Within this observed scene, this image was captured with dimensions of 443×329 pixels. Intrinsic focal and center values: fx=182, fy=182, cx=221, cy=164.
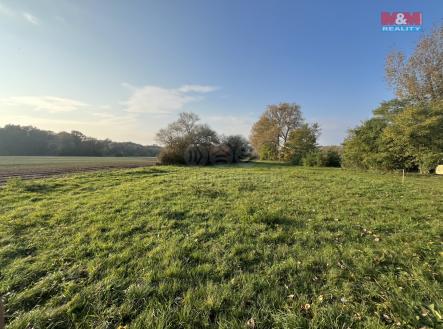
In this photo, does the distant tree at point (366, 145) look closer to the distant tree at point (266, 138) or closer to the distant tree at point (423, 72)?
the distant tree at point (423, 72)

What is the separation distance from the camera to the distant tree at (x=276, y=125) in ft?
118

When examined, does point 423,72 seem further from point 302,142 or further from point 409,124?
point 302,142

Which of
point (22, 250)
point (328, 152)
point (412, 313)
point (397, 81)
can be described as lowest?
point (22, 250)

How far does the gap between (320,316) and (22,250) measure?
4821 mm

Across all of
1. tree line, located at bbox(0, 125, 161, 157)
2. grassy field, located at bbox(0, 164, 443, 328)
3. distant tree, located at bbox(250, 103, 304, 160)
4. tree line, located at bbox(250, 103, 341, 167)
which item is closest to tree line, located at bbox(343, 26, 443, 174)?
tree line, located at bbox(250, 103, 341, 167)

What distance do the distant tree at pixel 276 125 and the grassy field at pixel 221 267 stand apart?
32.9 m

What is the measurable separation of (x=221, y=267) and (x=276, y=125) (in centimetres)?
3687

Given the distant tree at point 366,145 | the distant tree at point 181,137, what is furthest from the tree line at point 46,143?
the distant tree at point 366,145

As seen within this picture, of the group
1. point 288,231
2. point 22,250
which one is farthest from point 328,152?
point 22,250

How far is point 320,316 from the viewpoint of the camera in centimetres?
196

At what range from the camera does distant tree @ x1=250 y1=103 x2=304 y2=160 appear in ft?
118

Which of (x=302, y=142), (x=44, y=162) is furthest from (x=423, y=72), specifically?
(x=44, y=162)

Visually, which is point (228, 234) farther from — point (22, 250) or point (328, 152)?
point (328, 152)

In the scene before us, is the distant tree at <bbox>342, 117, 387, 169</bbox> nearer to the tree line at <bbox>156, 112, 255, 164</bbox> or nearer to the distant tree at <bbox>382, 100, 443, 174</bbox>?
the distant tree at <bbox>382, 100, 443, 174</bbox>
